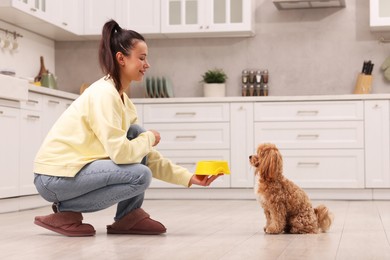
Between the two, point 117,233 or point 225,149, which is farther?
point 225,149

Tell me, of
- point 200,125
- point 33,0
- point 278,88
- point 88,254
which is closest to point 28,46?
point 33,0

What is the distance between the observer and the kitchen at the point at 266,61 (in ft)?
20.6

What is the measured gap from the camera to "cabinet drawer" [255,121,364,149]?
6.14m

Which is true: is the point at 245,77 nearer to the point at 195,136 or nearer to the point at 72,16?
the point at 195,136

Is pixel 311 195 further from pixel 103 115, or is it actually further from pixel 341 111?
pixel 103 115

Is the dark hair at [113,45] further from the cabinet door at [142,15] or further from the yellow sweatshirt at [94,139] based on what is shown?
the cabinet door at [142,15]

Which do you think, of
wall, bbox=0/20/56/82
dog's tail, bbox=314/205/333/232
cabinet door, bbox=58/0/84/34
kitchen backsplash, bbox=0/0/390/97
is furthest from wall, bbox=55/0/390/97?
dog's tail, bbox=314/205/333/232

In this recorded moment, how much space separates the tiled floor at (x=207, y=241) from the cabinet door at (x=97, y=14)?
2571 millimetres

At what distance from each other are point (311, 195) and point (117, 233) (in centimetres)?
309

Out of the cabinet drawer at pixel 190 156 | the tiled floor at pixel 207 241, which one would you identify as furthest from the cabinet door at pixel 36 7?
the tiled floor at pixel 207 241

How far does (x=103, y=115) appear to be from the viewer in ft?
10.1

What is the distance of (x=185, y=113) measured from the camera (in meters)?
6.46

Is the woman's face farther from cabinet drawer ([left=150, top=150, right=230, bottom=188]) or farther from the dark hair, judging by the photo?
cabinet drawer ([left=150, top=150, right=230, bottom=188])

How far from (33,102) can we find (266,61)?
7.86 ft
